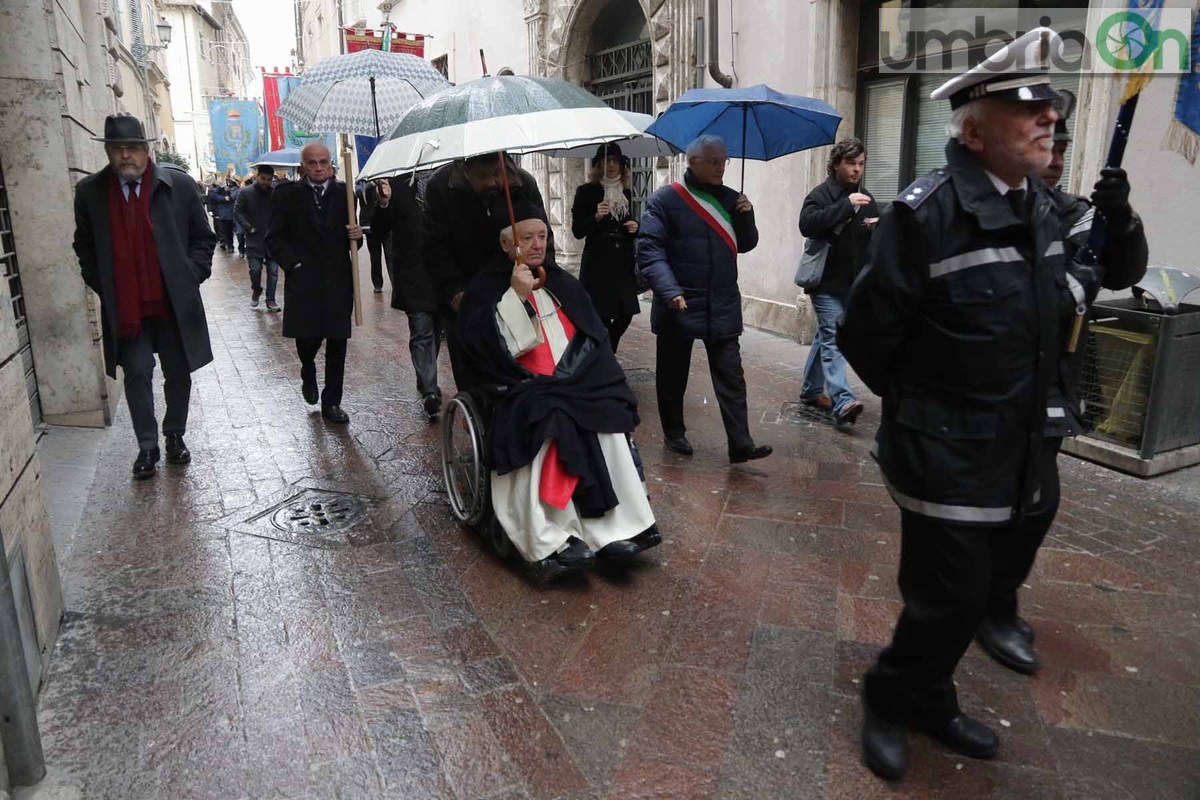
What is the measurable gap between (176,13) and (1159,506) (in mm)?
53168

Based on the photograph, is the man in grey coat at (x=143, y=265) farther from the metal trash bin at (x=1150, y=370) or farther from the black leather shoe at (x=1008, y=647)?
the metal trash bin at (x=1150, y=370)

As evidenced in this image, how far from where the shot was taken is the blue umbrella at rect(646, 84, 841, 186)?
524cm

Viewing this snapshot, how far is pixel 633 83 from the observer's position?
476 inches

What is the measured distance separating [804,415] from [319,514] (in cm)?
320

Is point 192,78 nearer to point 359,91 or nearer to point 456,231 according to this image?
point 359,91

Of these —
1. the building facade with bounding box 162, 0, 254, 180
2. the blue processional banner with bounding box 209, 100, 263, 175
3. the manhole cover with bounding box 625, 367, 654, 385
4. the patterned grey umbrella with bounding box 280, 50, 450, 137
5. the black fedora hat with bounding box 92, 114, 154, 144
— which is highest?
the building facade with bounding box 162, 0, 254, 180

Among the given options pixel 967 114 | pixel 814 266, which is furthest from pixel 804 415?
pixel 967 114

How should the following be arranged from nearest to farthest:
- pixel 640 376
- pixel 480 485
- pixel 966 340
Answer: pixel 966 340 → pixel 480 485 → pixel 640 376

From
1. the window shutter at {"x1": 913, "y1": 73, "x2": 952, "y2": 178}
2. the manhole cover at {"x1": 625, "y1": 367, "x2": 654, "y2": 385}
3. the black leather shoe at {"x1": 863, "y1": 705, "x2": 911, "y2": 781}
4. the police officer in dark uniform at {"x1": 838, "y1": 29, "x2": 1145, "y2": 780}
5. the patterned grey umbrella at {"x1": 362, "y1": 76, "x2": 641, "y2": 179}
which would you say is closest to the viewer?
the police officer in dark uniform at {"x1": 838, "y1": 29, "x2": 1145, "y2": 780}

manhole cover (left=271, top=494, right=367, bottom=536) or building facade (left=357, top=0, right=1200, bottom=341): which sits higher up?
building facade (left=357, top=0, right=1200, bottom=341)

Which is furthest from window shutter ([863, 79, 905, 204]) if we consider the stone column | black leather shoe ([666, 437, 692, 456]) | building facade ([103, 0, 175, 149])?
building facade ([103, 0, 175, 149])

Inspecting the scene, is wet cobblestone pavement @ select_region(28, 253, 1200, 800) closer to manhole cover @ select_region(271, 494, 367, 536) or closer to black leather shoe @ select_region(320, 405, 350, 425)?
manhole cover @ select_region(271, 494, 367, 536)

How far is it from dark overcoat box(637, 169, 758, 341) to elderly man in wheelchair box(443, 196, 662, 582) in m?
1.11

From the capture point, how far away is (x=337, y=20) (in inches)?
1053
